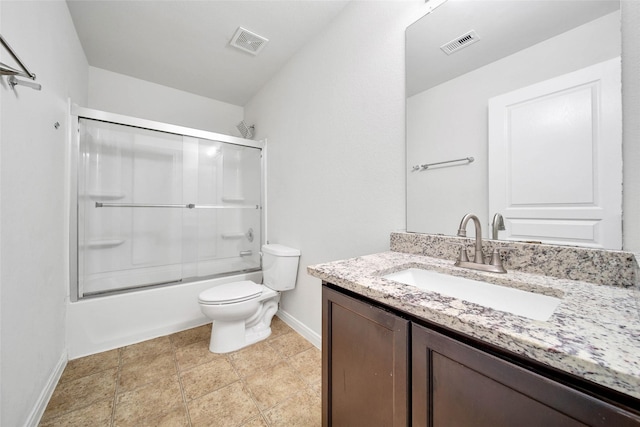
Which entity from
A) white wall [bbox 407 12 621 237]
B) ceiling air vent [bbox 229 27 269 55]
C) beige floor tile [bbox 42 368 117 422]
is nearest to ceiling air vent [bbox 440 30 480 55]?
white wall [bbox 407 12 621 237]

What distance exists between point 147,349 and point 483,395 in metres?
2.13

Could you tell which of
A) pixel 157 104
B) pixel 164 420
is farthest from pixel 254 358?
pixel 157 104

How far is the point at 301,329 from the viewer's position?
194 centimetres

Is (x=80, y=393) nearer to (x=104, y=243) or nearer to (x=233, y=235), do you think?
(x=104, y=243)

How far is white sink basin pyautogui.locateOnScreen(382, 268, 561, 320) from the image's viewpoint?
0.70 meters

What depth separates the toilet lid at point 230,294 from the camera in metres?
1.64

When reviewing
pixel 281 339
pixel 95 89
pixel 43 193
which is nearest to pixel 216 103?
pixel 95 89

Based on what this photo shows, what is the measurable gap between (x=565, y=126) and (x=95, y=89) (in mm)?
3454

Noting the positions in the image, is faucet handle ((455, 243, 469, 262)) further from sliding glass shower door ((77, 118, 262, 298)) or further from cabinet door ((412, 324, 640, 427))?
sliding glass shower door ((77, 118, 262, 298))

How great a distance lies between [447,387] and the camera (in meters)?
0.53

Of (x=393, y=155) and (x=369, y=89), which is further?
(x=369, y=89)

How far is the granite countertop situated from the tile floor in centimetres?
95

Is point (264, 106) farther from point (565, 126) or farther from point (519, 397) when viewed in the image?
point (519, 397)

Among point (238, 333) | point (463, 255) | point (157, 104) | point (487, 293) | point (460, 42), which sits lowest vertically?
point (238, 333)
